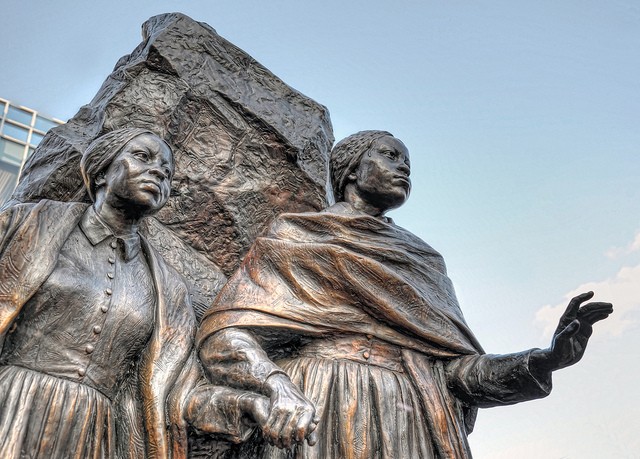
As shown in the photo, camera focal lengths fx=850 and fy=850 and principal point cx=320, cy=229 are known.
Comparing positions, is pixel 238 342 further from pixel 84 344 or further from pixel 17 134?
pixel 17 134

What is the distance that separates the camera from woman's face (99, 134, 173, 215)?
509 cm

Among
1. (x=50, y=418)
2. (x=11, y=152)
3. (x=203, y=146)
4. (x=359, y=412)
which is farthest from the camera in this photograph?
(x=11, y=152)

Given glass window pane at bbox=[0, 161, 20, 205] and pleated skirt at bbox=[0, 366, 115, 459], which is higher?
glass window pane at bbox=[0, 161, 20, 205]

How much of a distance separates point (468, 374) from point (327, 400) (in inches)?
35.4

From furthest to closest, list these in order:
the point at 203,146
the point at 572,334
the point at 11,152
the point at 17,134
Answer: the point at 17,134
the point at 11,152
the point at 203,146
the point at 572,334

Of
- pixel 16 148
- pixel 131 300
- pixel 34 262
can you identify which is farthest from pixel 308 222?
pixel 16 148

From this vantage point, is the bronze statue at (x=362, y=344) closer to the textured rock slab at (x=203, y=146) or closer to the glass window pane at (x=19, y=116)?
the textured rock slab at (x=203, y=146)

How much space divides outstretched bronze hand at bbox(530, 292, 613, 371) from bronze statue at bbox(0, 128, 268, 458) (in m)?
1.67

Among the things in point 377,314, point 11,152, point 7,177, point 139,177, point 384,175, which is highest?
point 11,152

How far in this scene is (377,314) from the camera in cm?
508

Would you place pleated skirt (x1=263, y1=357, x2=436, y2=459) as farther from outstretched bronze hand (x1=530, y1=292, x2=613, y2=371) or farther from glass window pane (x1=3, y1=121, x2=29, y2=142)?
glass window pane (x1=3, y1=121, x2=29, y2=142)

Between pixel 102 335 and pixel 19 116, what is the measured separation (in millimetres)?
24097

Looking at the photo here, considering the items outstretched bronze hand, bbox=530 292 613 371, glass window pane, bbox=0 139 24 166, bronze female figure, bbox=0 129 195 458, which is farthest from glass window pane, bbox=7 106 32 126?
outstretched bronze hand, bbox=530 292 613 371

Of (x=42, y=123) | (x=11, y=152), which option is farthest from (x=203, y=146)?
(x=42, y=123)
